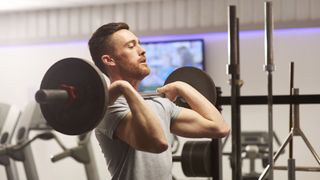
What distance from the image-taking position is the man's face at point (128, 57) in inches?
75.1

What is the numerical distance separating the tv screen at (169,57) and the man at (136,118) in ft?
16.0

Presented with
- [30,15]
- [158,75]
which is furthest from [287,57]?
[30,15]

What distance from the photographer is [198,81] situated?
240 cm

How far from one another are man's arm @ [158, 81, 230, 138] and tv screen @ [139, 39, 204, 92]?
192 inches

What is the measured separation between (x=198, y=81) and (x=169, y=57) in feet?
15.3

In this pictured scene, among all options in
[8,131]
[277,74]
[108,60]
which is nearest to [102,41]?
[108,60]

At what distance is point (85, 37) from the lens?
24.6 ft

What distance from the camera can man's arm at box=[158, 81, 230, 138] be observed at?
2.02m

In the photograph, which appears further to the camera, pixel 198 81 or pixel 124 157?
pixel 198 81

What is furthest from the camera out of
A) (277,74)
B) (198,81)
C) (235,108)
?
(277,74)

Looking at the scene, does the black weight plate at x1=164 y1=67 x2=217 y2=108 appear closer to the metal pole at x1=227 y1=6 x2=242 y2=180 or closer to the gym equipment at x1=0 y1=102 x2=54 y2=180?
the metal pole at x1=227 y1=6 x2=242 y2=180

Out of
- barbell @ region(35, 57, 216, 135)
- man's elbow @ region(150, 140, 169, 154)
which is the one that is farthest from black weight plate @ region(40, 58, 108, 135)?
man's elbow @ region(150, 140, 169, 154)

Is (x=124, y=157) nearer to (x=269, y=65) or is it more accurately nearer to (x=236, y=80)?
(x=236, y=80)

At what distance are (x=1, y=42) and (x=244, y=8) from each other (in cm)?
355
